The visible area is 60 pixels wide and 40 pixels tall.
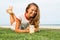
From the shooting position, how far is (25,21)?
2484mm

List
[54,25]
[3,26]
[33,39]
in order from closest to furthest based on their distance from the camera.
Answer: [33,39] → [3,26] → [54,25]

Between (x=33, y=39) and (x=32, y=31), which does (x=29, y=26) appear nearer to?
(x=32, y=31)

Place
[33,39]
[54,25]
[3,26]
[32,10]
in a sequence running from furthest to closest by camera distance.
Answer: [54,25] < [3,26] < [32,10] < [33,39]

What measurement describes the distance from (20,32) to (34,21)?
8.0 inches

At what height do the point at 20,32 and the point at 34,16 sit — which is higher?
the point at 34,16

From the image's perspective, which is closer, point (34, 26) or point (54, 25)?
point (34, 26)

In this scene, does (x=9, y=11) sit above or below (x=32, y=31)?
above

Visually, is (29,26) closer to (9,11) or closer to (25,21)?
(25,21)

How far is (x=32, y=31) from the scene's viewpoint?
2.40 metres

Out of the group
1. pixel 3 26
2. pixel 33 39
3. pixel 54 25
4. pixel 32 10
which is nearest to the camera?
pixel 33 39

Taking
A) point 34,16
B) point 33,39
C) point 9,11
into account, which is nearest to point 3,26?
point 9,11

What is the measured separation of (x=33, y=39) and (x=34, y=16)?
51 centimetres

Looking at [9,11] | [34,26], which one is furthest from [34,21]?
[9,11]

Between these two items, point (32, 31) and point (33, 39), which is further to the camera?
point (32, 31)
